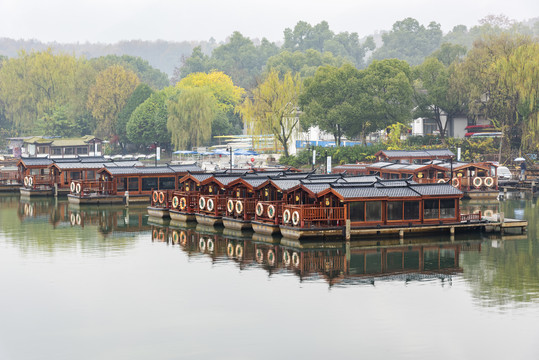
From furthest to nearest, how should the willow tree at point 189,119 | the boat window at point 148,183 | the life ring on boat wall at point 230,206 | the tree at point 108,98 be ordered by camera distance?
the tree at point 108,98, the willow tree at point 189,119, the boat window at point 148,183, the life ring on boat wall at point 230,206

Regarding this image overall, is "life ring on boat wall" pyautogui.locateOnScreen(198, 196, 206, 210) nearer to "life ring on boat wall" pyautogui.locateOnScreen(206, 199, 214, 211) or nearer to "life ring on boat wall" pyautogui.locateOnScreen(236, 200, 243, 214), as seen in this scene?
"life ring on boat wall" pyautogui.locateOnScreen(206, 199, 214, 211)

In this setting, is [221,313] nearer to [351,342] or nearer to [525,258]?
[351,342]

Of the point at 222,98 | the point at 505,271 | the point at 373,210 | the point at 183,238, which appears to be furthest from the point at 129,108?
the point at 505,271

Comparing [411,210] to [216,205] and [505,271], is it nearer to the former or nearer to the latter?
[505,271]

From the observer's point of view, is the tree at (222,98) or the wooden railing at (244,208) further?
the tree at (222,98)

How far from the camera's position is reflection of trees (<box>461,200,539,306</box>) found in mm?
34562

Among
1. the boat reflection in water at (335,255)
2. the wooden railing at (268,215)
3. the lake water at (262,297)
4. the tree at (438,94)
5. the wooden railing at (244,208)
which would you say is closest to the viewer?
the lake water at (262,297)

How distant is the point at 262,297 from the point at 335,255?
33.4 ft

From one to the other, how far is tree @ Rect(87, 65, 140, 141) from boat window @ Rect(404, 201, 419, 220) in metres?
99.4

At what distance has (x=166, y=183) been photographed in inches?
2872

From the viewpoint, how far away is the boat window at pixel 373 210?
48.0 m

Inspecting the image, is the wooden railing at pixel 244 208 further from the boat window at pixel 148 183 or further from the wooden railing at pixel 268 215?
the boat window at pixel 148 183

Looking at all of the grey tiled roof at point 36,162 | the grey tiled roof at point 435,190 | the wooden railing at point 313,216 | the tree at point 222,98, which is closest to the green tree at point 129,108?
the tree at point 222,98

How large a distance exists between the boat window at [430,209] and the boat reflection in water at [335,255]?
1.81 m
